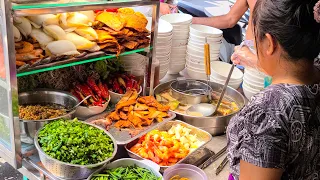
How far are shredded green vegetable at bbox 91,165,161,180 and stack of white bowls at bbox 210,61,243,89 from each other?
3.59ft

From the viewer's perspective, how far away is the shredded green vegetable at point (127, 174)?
4.65 ft

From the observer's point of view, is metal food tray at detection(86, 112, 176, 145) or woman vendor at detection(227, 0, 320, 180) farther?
metal food tray at detection(86, 112, 176, 145)

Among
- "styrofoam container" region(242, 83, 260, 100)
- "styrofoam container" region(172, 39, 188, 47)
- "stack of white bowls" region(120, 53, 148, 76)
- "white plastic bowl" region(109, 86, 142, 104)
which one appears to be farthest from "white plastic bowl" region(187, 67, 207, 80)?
"white plastic bowl" region(109, 86, 142, 104)

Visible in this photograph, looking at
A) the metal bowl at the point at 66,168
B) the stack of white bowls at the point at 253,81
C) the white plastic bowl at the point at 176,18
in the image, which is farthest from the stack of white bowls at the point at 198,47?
the metal bowl at the point at 66,168

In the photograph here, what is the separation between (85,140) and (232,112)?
3.07ft

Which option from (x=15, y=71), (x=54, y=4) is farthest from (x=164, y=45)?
(x=15, y=71)

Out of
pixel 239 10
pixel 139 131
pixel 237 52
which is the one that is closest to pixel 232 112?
pixel 237 52

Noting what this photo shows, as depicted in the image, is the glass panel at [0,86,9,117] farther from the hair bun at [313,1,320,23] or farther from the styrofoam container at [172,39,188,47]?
the styrofoam container at [172,39,188,47]

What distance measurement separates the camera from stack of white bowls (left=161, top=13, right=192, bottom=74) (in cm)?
249

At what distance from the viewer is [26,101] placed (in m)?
1.72

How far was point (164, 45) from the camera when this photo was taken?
2295 millimetres

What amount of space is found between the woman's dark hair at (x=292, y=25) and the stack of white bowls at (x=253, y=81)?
1.27 meters

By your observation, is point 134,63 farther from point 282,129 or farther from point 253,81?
point 282,129

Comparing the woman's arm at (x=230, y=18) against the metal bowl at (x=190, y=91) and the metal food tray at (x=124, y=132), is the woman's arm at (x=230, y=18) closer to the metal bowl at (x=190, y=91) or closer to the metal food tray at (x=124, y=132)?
the metal bowl at (x=190, y=91)
